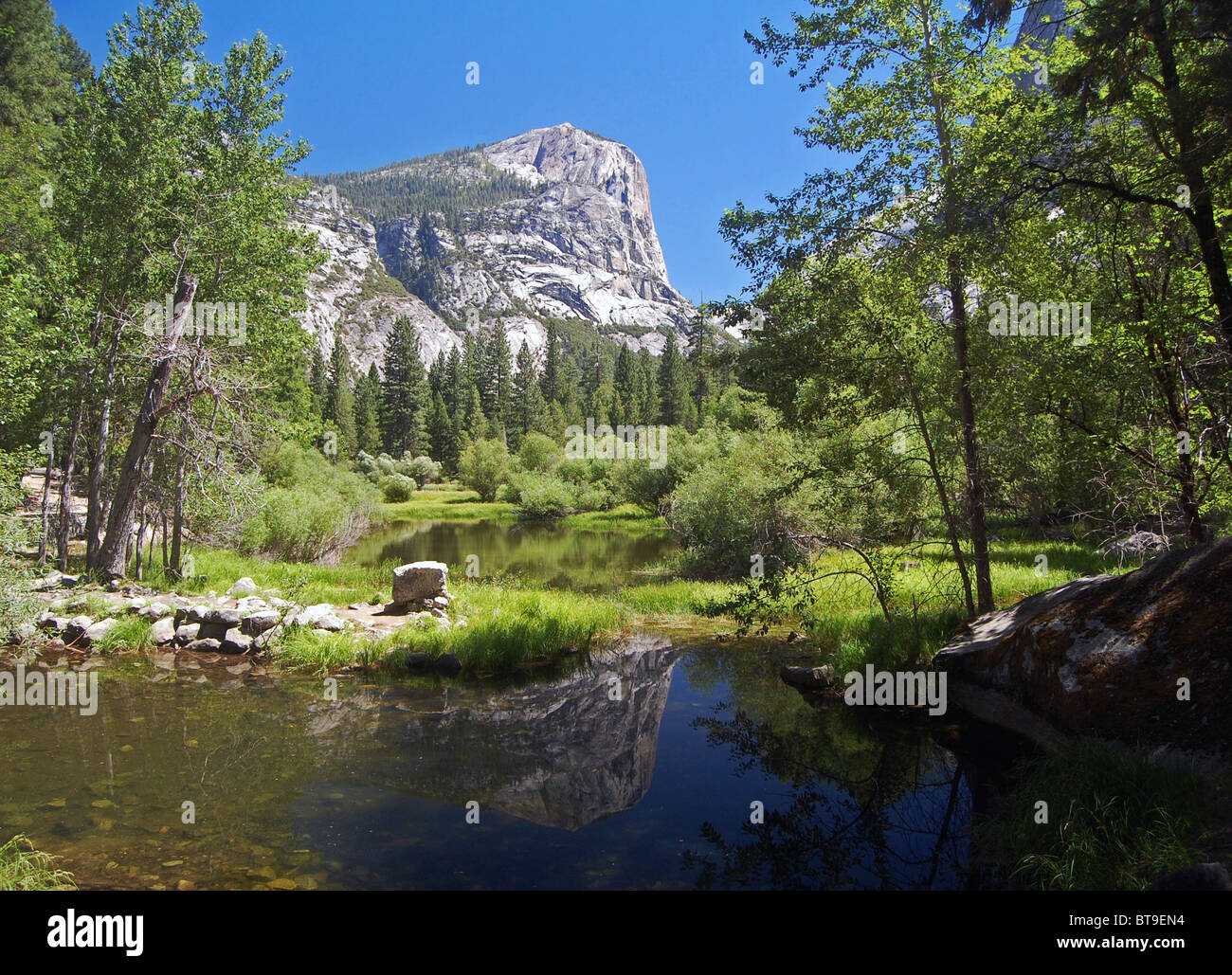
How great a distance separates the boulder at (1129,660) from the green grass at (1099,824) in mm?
539

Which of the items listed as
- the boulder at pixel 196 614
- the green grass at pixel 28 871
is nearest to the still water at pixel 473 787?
the green grass at pixel 28 871

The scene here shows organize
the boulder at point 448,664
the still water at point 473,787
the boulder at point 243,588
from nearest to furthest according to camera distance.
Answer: the still water at point 473,787 < the boulder at point 448,664 < the boulder at point 243,588

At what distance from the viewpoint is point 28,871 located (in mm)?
5781

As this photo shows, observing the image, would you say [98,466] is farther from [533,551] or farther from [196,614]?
[533,551]

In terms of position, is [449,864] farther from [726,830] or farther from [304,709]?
[304,709]

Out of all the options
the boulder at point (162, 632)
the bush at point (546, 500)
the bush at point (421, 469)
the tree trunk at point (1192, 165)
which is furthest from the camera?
the bush at point (421, 469)

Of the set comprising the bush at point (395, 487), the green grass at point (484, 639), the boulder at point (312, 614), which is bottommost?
the green grass at point (484, 639)

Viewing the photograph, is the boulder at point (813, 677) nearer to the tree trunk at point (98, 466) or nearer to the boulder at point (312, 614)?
the boulder at point (312, 614)

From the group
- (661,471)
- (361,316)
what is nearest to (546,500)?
(661,471)

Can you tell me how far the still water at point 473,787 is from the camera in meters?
6.48

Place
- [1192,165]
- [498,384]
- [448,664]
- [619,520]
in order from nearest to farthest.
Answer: [1192,165] < [448,664] < [619,520] < [498,384]

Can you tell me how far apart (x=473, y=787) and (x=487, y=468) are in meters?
58.8

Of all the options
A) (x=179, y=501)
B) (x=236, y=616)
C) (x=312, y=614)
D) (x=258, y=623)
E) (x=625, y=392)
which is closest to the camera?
(x=258, y=623)

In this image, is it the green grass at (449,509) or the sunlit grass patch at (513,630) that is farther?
the green grass at (449,509)
